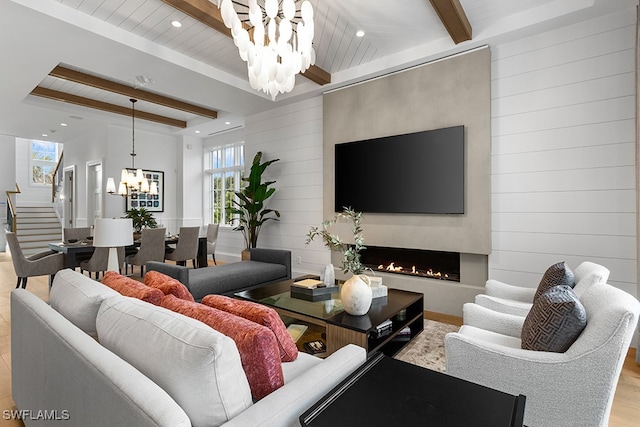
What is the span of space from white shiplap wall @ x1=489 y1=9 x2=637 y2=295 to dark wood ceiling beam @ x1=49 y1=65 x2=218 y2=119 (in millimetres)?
4951

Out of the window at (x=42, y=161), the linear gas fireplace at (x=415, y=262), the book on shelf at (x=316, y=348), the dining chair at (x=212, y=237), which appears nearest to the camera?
the book on shelf at (x=316, y=348)

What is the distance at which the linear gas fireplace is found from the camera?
3918mm

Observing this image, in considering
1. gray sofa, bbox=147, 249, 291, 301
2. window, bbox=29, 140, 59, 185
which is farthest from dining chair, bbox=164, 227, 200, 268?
window, bbox=29, 140, 59, 185

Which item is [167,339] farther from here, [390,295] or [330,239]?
[390,295]

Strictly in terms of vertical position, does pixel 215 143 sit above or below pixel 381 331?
above

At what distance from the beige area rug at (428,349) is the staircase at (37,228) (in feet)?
32.5

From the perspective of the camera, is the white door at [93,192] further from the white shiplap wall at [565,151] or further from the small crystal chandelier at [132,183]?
the white shiplap wall at [565,151]

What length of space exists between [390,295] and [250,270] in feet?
5.83

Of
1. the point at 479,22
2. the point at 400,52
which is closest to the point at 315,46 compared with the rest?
the point at 400,52

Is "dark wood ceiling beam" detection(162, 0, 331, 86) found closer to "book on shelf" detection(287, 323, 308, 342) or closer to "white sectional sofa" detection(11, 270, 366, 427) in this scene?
"white sectional sofa" detection(11, 270, 366, 427)

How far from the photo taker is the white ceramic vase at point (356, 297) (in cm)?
234

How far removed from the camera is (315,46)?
12.7 ft

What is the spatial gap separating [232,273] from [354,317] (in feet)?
6.15

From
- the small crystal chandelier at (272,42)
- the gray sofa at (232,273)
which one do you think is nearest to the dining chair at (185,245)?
the gray sofa at (232,273)
